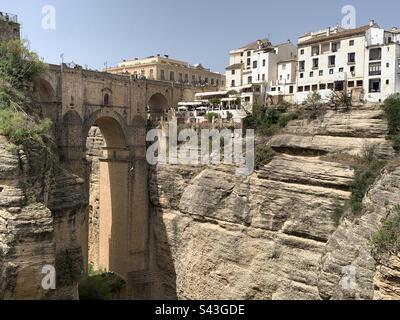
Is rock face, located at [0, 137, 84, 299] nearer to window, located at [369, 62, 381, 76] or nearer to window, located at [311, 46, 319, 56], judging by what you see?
window, located at [369, 62, 381, 76]

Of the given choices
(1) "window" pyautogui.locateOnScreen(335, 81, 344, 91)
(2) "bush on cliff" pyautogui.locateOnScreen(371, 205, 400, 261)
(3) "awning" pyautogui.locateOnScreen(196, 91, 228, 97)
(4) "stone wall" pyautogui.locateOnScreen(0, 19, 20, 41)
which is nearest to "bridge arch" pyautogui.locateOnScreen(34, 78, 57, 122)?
(4) "stone wall" pyautogui.locateOnScreen(0, 19, 20, 41)

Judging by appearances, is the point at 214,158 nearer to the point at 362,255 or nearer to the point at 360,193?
the point at 360,193

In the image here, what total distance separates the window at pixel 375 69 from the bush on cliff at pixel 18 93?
18.2 metres

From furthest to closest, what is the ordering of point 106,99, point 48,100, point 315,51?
point 315,51, point 106,99, point 48,100

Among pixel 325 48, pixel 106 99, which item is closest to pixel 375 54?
pixel 325 48

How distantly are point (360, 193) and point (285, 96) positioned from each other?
13787mm

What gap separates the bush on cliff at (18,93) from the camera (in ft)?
43.4

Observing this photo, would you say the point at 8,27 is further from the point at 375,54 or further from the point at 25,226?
the point at 375,54

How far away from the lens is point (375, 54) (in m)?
27.6

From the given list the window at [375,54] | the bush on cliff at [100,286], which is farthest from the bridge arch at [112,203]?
the window at [375,54]

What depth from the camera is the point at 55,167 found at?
15.5 m

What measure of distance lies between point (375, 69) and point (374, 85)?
0.91 m
